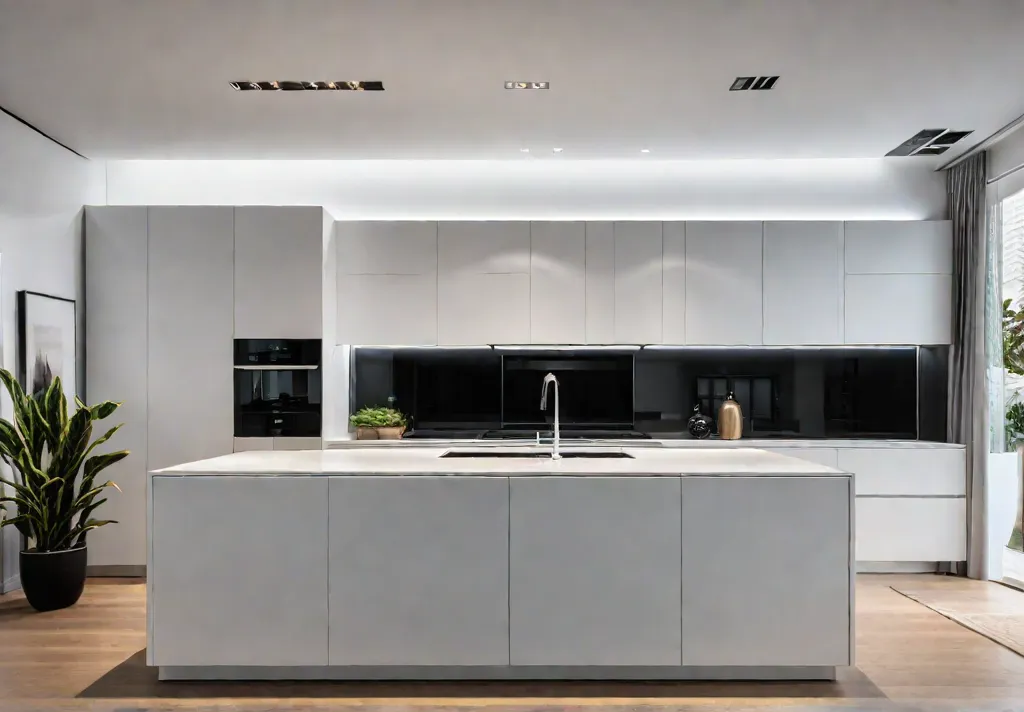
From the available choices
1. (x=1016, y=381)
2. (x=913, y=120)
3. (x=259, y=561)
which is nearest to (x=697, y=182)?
(x=913, y=120)

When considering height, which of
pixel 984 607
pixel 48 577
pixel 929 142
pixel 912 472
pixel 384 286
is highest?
pixel 929 142

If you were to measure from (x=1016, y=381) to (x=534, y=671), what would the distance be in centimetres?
384

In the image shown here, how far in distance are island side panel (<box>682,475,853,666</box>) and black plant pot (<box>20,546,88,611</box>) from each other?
10.7 feet

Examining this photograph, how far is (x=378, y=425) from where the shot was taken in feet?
17.7

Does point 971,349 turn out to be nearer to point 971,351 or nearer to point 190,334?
point 971,351

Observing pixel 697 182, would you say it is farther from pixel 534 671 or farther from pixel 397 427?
pixel 534 671

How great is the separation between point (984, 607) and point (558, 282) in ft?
10.1

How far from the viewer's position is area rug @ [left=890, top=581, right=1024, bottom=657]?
153 inches

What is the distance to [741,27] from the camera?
3240mm

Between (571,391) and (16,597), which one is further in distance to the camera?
(571,391)

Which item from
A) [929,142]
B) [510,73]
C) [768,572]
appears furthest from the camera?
[929,142]

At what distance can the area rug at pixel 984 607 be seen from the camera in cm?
388

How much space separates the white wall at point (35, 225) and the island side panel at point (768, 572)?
12.4 ft

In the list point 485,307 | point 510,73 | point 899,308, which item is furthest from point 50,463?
point 899,308
